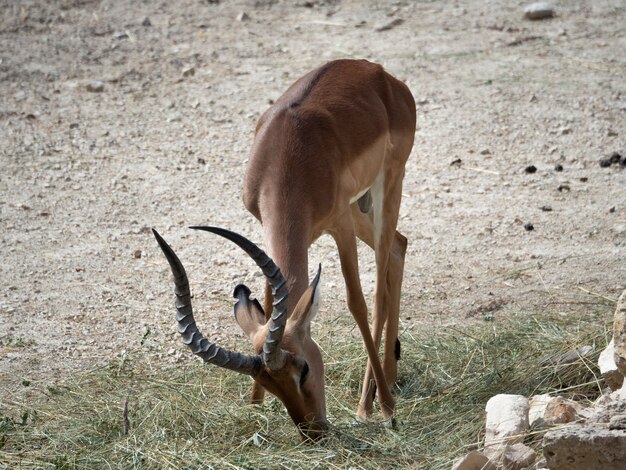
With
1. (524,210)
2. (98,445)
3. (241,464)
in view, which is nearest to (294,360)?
(241,464)

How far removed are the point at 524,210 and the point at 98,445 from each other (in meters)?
5.08

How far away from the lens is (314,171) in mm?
6332

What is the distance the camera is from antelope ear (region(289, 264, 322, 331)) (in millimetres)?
5457

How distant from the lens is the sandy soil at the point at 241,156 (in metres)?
8.08

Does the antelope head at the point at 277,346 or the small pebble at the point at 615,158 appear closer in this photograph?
the antelope head at the point at 277,346

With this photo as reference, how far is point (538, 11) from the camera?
45.1 feet

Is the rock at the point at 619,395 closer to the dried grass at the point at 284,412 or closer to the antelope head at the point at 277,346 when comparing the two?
the dried grass at the point at 284,412

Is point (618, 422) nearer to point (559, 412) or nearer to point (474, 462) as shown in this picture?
point (559, 412)

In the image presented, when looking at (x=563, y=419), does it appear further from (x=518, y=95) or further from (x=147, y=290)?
(x=518, y=95)

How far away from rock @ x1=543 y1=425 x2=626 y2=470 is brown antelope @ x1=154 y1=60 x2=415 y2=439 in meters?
1.43

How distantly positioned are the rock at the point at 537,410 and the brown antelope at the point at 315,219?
100 cm

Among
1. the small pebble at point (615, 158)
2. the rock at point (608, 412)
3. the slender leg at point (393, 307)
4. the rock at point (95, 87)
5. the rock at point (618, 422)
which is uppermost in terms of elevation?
the rock at point (618, 422)

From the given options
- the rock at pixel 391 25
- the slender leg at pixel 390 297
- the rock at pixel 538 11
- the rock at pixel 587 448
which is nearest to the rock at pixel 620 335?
the rock at pixel 587 448

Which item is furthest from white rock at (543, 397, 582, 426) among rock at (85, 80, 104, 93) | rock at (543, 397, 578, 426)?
rock at (85, 80, 104, 93)
